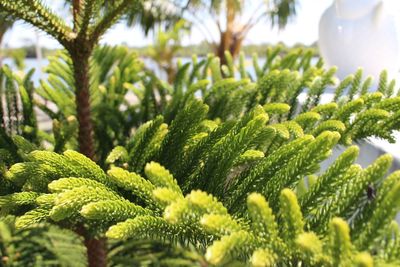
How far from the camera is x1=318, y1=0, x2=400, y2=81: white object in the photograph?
2281mm

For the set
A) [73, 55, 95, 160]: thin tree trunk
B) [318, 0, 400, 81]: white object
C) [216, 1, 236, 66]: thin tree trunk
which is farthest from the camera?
[216, 1, 236, 66]: thin tree trunk

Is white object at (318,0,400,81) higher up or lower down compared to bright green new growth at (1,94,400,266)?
higher up

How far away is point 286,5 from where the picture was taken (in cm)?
803

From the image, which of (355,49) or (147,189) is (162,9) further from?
(147,189)

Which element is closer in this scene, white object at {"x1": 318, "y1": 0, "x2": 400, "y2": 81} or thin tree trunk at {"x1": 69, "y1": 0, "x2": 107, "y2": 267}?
thin tree trunk at {"x1": 69, "y1": 0, "x2": 107, "y2": 267}

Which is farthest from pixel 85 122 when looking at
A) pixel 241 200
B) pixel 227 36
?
pixel 227 36

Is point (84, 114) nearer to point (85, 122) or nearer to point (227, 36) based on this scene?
point (85, 122)

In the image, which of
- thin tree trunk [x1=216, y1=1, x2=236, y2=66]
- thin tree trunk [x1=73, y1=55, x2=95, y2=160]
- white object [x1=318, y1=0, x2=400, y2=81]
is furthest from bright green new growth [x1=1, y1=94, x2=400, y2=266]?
thin tree trunk [x1=216, y1=1, x2=236, y2=66]

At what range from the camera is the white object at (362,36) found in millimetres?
2281

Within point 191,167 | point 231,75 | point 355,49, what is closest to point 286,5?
point 355,49

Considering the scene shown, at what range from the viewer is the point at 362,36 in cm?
234

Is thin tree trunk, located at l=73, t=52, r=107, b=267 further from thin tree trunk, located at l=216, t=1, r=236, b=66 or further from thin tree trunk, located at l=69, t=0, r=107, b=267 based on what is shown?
thin tree trunk, located at l=216, t=1, r=236, b=66

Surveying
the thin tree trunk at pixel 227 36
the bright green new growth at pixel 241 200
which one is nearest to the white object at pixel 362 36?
the bright green new growth at pixel 241 200

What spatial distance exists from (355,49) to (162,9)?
607 centimetres
